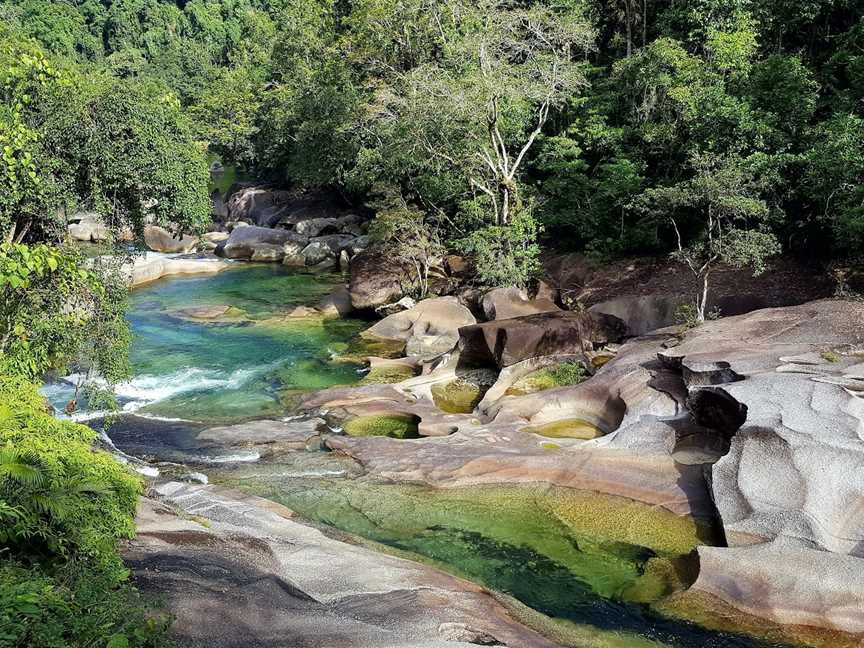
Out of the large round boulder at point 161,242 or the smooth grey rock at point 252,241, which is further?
the large round boulder at point 161,242

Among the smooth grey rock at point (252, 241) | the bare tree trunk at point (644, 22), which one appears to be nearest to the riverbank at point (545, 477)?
the smooth grey rock at point (252, 241)

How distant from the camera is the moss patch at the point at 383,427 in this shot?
1761 cm

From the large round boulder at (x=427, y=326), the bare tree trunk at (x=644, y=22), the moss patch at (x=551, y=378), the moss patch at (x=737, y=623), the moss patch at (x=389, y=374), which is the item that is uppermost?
the bare tree trunk at (x=644, y=22)

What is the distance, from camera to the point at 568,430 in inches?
663

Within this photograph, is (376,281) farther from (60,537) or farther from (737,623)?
(60,537)

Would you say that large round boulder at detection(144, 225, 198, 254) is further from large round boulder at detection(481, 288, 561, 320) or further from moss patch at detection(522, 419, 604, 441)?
moss patch at detection(522, 419, 604, 441)

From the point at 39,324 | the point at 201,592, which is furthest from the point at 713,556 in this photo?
the point at 39,324

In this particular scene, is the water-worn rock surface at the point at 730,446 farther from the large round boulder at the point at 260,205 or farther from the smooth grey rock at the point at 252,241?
the large round boulder at the point at 260,205

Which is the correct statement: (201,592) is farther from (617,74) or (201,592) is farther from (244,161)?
(244,161)

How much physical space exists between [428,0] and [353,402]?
67.9 feet

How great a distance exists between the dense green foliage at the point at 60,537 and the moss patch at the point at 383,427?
848cm

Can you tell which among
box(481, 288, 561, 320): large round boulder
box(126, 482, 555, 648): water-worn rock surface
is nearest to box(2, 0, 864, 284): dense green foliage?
box(481, 288, 561, 320): large round boulder

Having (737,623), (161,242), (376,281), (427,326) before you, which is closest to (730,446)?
(737,623)

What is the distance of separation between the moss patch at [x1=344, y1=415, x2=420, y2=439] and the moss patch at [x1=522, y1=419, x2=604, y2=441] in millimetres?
2945
